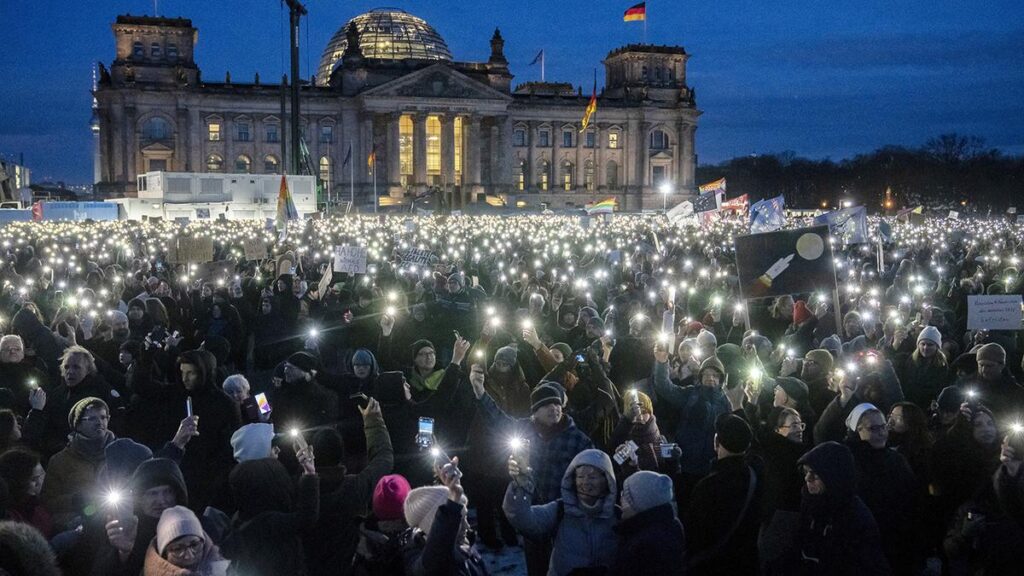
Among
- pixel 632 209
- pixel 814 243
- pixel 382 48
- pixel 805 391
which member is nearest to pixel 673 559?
pixel 805 391

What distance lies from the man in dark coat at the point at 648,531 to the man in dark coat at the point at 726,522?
25.5 inches

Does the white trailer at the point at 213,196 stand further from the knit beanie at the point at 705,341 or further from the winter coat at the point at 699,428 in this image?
the winter coat at the point at 699,428

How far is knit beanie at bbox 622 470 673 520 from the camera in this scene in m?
4.17

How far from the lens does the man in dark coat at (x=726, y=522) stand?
15.7ft

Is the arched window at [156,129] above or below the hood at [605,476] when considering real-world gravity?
above

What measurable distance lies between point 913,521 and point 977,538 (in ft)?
2.56

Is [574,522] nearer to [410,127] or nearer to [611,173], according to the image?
[410,127]

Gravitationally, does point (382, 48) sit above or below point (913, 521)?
above

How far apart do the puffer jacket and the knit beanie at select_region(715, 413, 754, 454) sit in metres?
0.82

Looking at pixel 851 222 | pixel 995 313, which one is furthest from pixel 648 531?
pixel 851 222

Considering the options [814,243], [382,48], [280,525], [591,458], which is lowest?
[280,525]

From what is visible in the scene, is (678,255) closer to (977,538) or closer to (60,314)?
(60,314)

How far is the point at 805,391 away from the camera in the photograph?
22.3 ft

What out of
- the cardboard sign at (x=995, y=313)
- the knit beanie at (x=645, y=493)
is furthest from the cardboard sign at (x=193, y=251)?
the knit beanie at (x=645, y=493)
